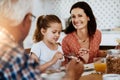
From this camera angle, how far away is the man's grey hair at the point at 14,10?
1.07m

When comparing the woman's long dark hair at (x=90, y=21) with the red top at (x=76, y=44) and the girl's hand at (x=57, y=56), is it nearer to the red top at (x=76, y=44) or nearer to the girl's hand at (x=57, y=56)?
the red top at (x=76, y=44)

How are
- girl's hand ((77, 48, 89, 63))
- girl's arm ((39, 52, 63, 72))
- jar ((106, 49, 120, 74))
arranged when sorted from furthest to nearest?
girl's hand ((77, 48, 89, 63)) < girl's arm ((39, 52, 63, 72)) < jar ((106, 49, 120, 74))

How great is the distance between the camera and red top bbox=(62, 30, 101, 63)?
1495 millimetres

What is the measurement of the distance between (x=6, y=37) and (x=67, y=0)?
3.33 ft

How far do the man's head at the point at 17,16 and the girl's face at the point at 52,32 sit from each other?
15 centimetres

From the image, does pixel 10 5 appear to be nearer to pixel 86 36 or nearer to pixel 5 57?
pixel 86 36

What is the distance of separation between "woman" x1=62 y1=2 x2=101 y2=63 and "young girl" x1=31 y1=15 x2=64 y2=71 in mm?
108

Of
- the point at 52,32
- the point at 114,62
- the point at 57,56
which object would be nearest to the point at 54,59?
the point at 57,56

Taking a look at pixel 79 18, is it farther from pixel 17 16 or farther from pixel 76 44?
pixel 17 16

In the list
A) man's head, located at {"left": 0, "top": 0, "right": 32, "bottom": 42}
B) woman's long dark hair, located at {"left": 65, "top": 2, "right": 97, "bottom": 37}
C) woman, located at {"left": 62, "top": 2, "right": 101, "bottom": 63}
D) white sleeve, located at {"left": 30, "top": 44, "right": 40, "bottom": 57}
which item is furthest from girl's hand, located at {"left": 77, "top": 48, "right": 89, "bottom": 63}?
man's head, located at {"left": 0, "top": 0, "right": 32, "bottom": 42}

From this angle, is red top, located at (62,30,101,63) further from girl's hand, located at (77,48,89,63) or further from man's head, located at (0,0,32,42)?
man's head, located at (0,0,32,42)

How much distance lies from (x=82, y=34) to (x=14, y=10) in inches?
21.1

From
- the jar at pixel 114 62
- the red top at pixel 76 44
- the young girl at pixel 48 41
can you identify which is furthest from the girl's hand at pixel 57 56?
the jar at pixel 114 62

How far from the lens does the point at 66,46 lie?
1511mm
